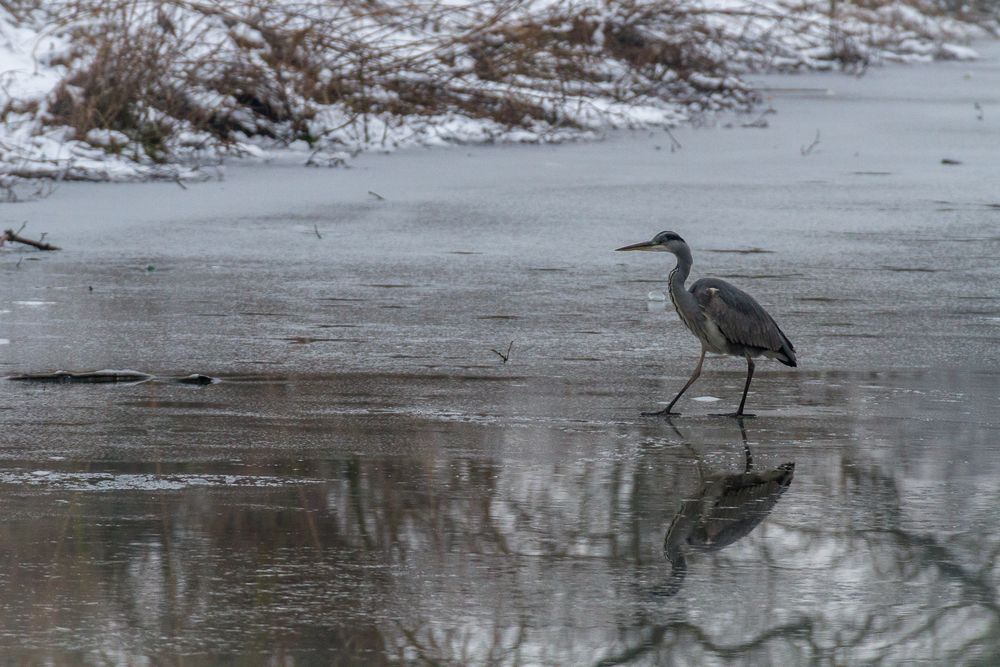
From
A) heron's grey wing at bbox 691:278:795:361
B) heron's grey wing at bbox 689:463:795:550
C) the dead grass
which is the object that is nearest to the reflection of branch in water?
heron's grey wing at bbox 689:463:795:550

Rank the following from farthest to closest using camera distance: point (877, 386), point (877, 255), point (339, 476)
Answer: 1. point (877, 255)
2. point (877, 386)
3. point (339, 476)

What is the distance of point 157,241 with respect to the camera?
38.5 feet

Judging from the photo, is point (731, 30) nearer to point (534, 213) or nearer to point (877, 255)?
point (534, 213)

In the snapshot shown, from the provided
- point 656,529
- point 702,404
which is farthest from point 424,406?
point 656,529

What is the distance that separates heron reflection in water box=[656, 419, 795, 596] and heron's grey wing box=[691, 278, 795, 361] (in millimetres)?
1059

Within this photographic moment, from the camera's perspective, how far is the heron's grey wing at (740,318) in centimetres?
691

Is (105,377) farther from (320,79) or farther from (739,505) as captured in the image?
(320,79)

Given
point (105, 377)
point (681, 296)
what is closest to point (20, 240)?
point (105, 377)

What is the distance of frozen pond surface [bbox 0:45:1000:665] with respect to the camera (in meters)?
4.08

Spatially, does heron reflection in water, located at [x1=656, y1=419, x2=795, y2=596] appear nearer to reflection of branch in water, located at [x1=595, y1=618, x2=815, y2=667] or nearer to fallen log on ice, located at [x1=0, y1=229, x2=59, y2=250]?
reflection of branch in water, located at [x1=595, y1=618, x2=815, y2=667]

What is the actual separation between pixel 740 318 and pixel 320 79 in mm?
12038

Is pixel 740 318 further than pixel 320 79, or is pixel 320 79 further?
pixel 320 79

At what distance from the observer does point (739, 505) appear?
5266 millimetres

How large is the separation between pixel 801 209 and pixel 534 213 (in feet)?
7.59
